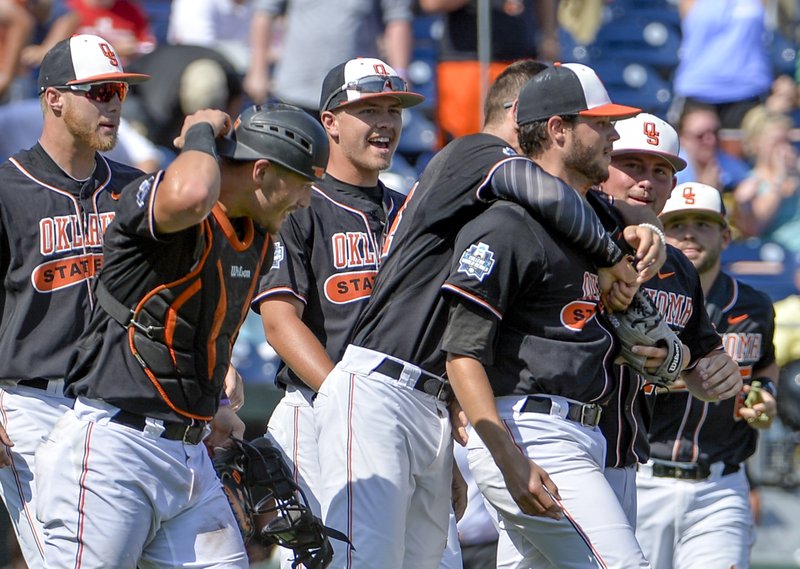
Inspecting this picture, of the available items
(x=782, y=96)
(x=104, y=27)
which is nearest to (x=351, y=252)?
(x=104, y=27)

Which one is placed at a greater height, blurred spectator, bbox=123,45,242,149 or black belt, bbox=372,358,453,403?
blurred spectator, bbox=123,45,242,149

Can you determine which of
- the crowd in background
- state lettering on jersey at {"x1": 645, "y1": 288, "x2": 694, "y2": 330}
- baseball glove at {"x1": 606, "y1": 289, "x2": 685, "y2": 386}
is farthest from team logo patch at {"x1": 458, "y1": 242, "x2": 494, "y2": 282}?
the crowd in background

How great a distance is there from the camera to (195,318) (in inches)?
152

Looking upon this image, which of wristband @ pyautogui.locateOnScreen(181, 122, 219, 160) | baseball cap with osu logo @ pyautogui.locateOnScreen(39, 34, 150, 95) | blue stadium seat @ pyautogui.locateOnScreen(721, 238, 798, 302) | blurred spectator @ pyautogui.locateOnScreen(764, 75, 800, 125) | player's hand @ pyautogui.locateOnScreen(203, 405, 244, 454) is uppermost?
baseball cap with osu logo @ pyautogui.locateOnScreen(39, 34, 150, 95)

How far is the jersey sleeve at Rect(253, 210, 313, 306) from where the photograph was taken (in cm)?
491

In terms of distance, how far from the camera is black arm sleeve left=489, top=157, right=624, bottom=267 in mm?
3947

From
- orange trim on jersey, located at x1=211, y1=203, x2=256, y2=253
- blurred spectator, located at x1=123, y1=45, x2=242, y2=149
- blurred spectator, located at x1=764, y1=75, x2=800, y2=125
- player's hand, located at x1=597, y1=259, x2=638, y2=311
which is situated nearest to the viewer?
orange trim on jersey, located at x1=211, y1=203, x2=256, y2=253

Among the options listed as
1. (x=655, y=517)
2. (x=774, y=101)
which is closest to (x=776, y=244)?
(x=774, y=101)

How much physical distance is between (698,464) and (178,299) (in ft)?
9.15

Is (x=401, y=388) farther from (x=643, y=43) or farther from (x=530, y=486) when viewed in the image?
(x=643, y=43)

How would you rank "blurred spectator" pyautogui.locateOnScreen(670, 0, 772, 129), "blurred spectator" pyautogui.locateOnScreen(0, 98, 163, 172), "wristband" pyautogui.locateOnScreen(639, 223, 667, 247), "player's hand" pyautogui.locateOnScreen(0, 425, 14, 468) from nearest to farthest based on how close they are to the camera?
"wristband" pyautogui.locateOnScreen(639, 223, 667, 247) → "player's hand" pyautogui.locateOnScreen(0, 425, 14, 468) → "blurred spectator" pyautogui.locateOnScreen(0, 98, 163, 172) → "blurred spectator" pyautogui.locateOnScreen(670, 0, 772, 129)

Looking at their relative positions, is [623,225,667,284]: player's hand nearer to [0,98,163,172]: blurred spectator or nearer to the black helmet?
the black helmet

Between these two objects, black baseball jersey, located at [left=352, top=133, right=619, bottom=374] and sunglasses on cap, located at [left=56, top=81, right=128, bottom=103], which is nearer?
black baseball jersey, located at [left=352, top=133, right=619, bottom=374]

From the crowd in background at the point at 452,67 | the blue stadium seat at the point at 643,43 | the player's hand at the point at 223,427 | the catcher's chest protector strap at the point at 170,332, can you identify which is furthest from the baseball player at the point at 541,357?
the blue stadium seat at the point at 643,43
